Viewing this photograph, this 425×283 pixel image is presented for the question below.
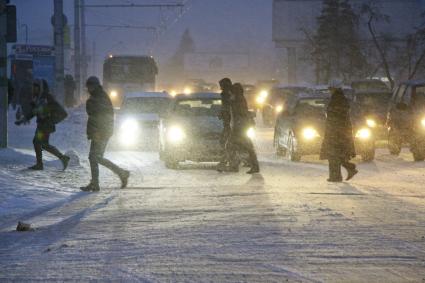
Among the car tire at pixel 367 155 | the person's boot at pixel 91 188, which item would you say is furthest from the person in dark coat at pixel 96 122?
the car tire at pixel 367 155

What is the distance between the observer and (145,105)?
25.1m

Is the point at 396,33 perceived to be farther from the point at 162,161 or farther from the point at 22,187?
the point at 22,187

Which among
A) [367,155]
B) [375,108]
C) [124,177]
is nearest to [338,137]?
[124,177]

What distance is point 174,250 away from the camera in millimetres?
A: 8195

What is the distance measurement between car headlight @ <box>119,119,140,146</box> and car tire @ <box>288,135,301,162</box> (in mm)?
5154

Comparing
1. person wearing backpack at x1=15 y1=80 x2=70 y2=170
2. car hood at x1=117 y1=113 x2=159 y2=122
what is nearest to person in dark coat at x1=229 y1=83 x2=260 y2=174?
person wearing backpack at x1=15 y1=80 x2=70 y2=170

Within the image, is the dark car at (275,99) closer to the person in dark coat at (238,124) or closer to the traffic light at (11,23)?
the traffic light at (11,23)

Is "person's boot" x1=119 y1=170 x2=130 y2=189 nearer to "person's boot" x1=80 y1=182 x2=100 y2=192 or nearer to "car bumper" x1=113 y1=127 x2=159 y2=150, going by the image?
"person's boot" x1=80 y1=182 x2=100 y2=192

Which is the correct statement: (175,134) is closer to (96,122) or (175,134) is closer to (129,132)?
(96,122)

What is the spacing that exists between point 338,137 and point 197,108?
4346 mm

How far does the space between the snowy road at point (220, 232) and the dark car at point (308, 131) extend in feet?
13.4

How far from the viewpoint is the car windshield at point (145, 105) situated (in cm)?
2483

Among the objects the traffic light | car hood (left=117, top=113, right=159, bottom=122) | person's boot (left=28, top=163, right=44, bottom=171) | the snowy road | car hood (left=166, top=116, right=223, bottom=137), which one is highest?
the traffic light

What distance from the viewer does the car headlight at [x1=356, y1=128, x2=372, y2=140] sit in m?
19.6
